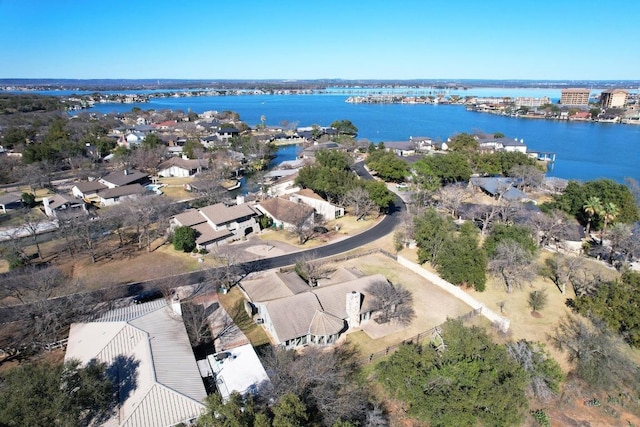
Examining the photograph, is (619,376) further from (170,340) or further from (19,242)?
(19,242)

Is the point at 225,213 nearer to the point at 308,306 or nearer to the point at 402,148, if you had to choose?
the point at 308,306

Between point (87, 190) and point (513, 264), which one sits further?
point (87, 190)

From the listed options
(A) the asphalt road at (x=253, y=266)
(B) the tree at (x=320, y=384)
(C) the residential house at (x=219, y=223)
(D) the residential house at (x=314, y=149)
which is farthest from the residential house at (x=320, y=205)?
(D) the residential house at (x=314, y=149)

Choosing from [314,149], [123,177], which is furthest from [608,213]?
[123,177]

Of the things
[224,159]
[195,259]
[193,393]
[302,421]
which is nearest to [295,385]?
[302,421]

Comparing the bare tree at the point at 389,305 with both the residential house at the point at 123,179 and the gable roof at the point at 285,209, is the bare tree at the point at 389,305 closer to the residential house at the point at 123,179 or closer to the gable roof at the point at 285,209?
the gable roof at the point at 285,209
